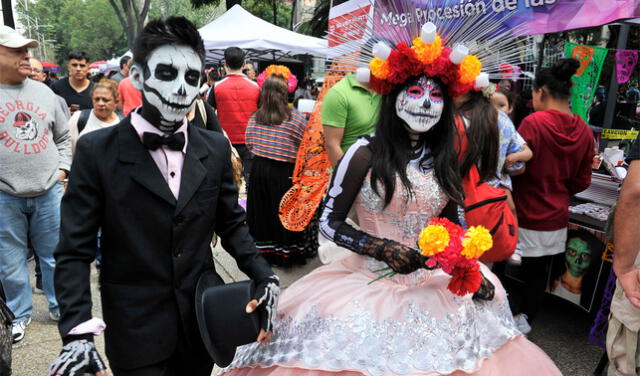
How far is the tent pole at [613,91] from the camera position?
461cm

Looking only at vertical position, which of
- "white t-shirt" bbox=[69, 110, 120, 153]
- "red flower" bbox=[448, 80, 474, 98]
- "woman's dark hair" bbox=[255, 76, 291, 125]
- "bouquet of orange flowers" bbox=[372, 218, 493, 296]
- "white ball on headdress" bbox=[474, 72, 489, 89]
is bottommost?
"bouquet of orange flowers" bbox=[372, 218, 493, 296]

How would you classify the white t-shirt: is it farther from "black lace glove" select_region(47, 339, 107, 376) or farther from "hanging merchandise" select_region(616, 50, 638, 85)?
"hanging merchandise" select_region(616, 50, 638, 85)

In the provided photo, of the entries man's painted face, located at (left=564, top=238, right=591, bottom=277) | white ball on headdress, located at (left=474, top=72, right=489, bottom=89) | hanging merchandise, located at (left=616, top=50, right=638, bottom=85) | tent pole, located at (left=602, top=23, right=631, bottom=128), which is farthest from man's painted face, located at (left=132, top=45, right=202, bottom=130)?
tent pole, located at (left=602, top=23, right=631, bottom=128)

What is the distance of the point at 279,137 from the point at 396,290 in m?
2.82

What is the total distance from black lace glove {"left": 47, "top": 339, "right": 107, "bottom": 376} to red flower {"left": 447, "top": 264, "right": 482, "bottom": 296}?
123 cm

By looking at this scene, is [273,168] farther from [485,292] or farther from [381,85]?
[485,292]

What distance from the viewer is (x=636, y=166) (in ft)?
6.82

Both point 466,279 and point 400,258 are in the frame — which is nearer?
point 466,279

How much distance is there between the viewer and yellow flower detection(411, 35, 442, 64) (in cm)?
199

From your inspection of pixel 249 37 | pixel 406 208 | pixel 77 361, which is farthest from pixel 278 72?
pixel 249 37

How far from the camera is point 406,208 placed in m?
2.08

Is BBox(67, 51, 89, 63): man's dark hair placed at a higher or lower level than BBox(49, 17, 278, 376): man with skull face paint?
higher

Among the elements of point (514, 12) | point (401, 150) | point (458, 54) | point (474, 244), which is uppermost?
point (514, 12)

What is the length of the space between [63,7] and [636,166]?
3298 inches
